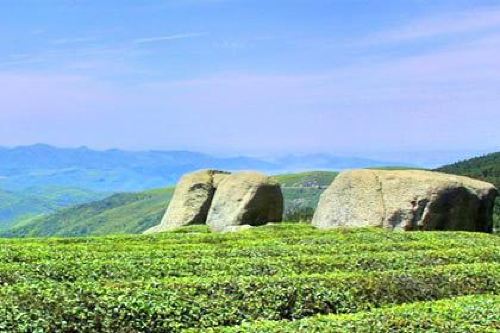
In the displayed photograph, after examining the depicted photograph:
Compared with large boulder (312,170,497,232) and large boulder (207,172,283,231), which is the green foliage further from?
large boulder (207,172,283,231)

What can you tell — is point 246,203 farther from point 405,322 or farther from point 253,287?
point 405,322

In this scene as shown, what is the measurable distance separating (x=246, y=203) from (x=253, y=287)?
36141mm

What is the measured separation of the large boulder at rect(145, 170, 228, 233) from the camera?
221 feet

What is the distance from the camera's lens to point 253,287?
24.5 metres

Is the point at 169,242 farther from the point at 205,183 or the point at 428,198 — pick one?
the point at 205,183

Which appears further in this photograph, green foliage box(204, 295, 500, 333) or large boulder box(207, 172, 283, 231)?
large boulder box(207, 172, 283, 231)

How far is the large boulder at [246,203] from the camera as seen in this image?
2392 inches

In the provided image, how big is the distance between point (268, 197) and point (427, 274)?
33.8 metres

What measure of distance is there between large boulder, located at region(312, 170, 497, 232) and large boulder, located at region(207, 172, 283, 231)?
21.0 feet

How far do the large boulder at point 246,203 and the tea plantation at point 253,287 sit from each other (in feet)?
65.7

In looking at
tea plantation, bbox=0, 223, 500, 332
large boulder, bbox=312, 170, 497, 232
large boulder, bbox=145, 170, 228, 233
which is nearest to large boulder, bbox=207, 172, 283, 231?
large boulder, bbox=145, 170, 228, 233

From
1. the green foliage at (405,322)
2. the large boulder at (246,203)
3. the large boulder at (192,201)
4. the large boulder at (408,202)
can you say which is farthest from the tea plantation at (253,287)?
the large boulder at (192,201)

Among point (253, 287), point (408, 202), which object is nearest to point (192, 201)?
point (408, 202)

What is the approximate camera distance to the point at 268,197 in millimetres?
61969
